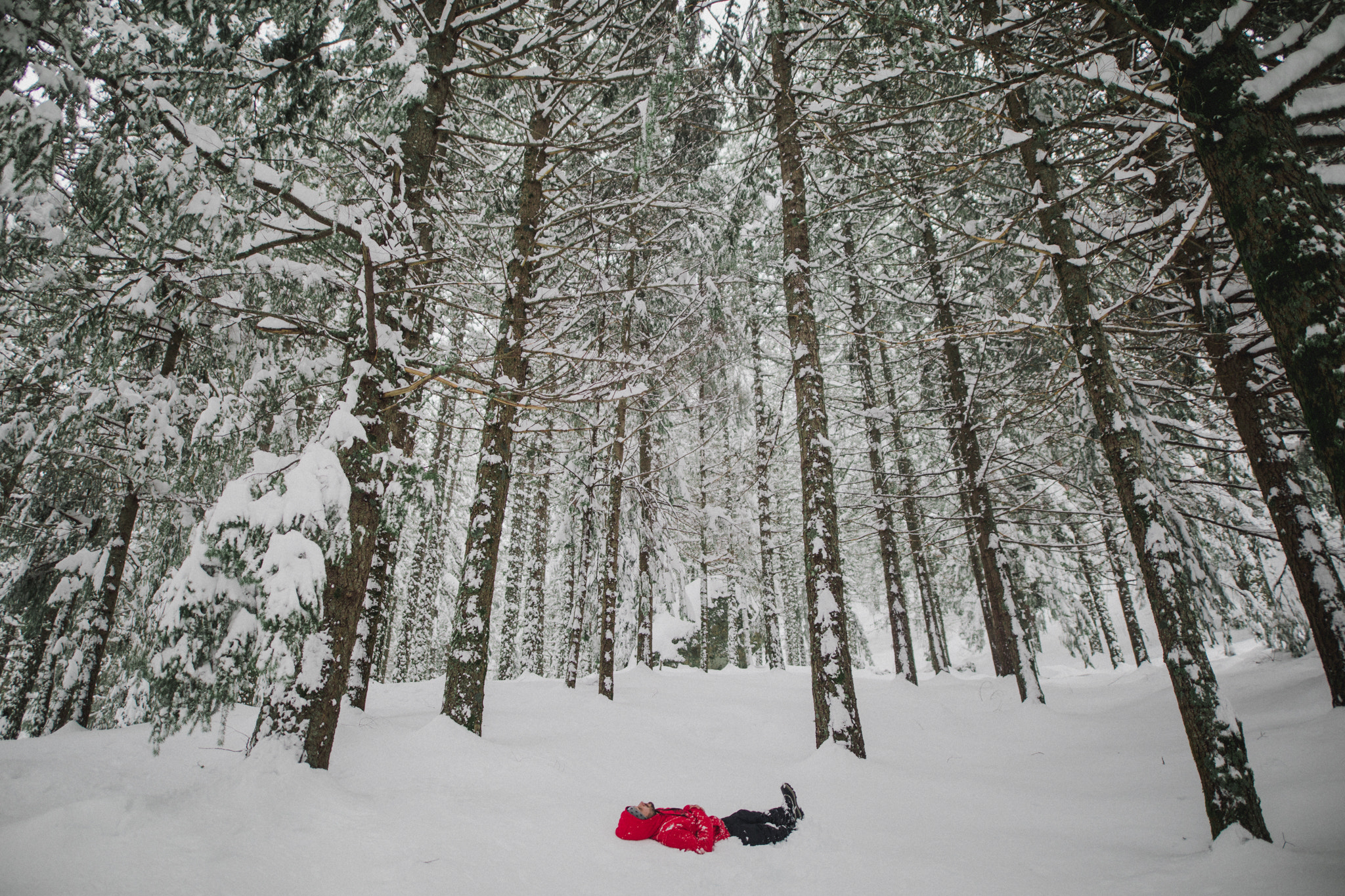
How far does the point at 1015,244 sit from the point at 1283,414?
5909mm

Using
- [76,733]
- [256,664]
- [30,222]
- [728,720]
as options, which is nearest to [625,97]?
[30,222]

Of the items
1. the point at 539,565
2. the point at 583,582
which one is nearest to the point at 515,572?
the point at 539,565

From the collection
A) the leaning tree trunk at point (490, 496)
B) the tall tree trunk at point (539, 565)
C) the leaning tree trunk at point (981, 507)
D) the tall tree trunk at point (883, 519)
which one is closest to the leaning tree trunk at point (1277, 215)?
the leaning tree trunk at point (490, 496)

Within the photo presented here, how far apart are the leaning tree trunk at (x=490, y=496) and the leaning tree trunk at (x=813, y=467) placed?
3.60 meters

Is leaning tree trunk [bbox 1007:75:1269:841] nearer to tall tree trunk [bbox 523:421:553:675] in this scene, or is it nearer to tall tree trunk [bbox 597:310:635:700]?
tall tree trunk [bbox 597:310:635:700]

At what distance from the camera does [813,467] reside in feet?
21.9

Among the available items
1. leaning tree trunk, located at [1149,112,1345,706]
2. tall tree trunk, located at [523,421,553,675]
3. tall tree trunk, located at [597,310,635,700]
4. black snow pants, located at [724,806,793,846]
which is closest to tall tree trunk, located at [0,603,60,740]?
tall tree trunk, located at [597,310,635,700]

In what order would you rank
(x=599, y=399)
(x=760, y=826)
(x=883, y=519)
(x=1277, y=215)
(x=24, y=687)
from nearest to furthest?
(x=1277, y=215), (x=760, y=826), (x=599, y=399), (x=24, y=687), (x=883, y=519)

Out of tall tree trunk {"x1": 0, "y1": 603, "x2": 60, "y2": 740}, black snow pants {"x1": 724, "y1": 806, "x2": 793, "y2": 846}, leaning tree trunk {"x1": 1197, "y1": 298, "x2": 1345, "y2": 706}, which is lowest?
black snow pants {"x1": 724, "y1": 806, "x2": 793, "y2": 846}

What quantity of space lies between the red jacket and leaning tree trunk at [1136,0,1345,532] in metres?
4.38

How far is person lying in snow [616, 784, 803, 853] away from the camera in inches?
155

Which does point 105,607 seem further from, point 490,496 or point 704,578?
point 704,578

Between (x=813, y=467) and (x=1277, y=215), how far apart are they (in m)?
4.44

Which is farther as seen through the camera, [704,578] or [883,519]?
[704,578]
